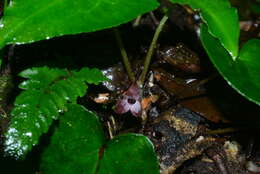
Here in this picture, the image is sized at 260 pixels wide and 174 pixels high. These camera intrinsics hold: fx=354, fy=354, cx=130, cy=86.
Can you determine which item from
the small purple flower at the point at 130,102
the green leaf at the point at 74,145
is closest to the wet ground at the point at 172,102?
the small purple flower at the point at 130,102

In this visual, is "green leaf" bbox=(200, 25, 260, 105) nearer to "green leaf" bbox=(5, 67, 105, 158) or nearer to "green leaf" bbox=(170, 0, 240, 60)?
"green leaf" bbox=(170, 0, 240, 60)

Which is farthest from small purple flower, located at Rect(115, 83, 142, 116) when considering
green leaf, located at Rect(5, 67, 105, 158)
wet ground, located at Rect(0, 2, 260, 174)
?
green leaf, located at Rect(5, 67, 105, 158)

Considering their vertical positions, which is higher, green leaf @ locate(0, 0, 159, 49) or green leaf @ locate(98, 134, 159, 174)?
green leaf @ locate(0, 0, 159, 49)

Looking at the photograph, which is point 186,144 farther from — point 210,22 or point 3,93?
point 3,93

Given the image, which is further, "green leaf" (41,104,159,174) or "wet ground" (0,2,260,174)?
"wet ground" (0,2,260,174)

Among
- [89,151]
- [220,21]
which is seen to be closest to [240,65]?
[220,21]

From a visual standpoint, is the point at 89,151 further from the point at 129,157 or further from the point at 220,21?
the point at 220,21
